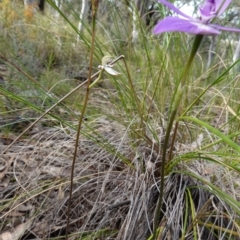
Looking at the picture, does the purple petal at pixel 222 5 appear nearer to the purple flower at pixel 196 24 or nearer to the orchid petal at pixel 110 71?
the purple flower at pixel 196 24

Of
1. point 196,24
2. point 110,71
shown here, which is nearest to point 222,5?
point 196,24

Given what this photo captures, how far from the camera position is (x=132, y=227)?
3.15ft

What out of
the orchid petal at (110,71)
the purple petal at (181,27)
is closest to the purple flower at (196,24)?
the purple petal at (181,27)

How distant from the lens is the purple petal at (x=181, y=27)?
17.1 inches

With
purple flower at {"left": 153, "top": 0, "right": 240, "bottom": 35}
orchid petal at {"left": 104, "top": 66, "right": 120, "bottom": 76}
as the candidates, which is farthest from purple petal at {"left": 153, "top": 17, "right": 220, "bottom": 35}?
orchid petal at {"left": 104, "top": 66, "right": 120, "bottom": 76}

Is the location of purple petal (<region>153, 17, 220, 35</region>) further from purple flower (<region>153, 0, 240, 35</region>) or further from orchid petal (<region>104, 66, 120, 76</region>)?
orchid petal (<region>104, 66, 120, 76</region>)

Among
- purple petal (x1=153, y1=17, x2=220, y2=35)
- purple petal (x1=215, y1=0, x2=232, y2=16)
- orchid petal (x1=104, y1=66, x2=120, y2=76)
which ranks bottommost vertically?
orchid petal (x1=104, y1=66, x2=120, y2=76)

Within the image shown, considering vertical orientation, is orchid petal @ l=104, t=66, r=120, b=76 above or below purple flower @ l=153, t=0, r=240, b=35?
below

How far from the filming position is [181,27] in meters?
0.45

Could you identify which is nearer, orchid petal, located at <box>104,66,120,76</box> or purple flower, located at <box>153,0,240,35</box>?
purple flower, located at <box>153,0,240,35</box>

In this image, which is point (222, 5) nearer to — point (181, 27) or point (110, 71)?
point (181, 27)

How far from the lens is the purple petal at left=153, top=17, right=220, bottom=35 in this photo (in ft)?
1.42

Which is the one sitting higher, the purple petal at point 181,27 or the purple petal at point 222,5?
the purple petal at point 222,5

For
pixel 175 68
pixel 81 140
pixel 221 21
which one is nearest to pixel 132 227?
pixel 81 140
